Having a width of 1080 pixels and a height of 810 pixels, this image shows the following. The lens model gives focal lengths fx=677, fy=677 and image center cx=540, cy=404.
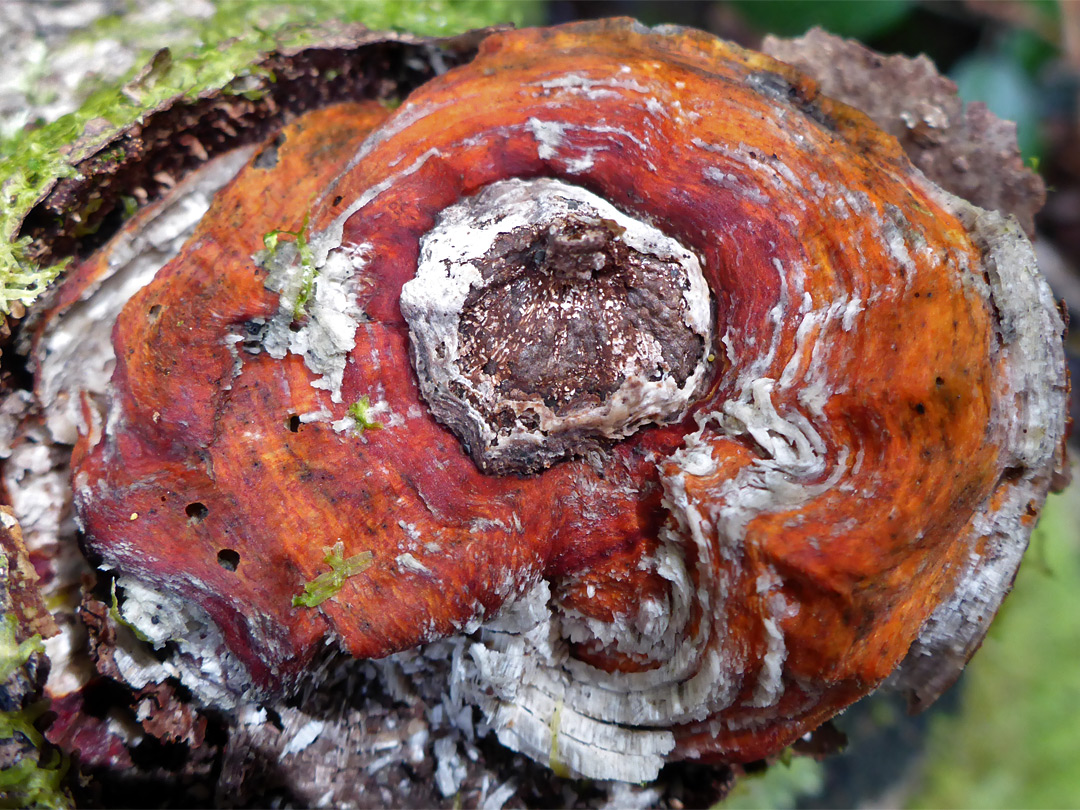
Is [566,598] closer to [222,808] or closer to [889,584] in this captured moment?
[889,584]

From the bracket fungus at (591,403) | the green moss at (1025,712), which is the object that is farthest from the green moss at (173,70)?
the green moss at (1025,712)

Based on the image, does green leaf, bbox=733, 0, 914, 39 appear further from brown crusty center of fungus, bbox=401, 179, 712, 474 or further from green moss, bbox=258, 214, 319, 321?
green moss, bbox=258, 214, 319, 321

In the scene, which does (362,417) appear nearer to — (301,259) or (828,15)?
(301,259)

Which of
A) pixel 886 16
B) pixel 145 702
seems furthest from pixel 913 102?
pixel 145 702

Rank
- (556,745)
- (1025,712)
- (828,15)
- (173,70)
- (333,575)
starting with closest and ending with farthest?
(333,575)
(556,745)
(173,70)
(828,15)
(1025,712)

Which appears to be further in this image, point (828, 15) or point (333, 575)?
point (828, 15)

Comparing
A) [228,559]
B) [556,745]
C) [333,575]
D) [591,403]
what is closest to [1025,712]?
[556,745]
